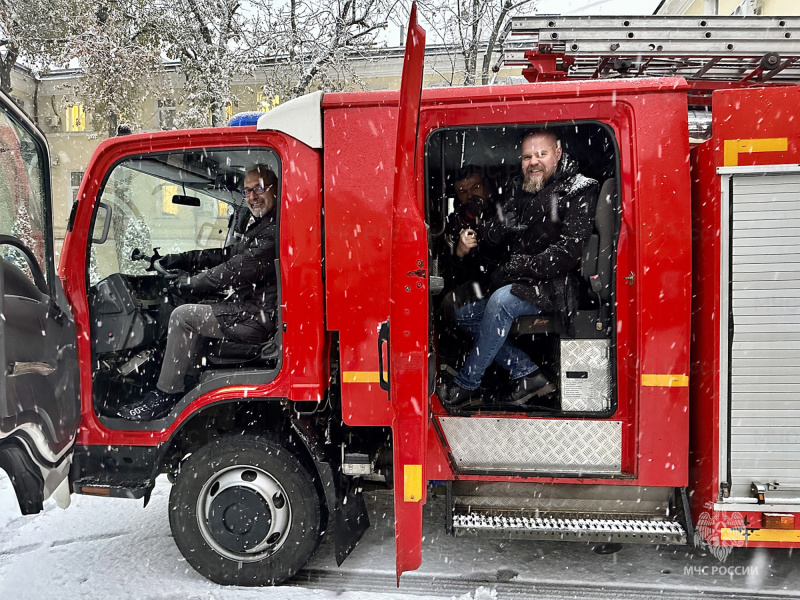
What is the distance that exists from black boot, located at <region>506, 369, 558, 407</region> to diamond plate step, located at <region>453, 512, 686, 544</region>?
2.03 ft

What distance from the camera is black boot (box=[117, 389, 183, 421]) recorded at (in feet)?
10.4

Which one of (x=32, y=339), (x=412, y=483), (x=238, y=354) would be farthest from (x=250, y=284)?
(x=412, y=483)

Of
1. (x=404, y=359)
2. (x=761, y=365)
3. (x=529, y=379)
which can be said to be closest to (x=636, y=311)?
(x=761, y=365)

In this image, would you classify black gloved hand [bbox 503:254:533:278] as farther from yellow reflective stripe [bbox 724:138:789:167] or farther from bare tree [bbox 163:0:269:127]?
bare tree [bbox 163:0:269:127]

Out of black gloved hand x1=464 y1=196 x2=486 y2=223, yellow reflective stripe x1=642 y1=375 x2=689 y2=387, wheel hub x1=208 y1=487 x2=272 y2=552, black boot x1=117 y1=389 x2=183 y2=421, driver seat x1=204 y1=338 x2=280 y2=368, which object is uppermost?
black gloved hand x1=464 y1=196 x2=486 y2=223

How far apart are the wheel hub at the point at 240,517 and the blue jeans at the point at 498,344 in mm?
1202

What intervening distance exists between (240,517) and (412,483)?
3.69 ft

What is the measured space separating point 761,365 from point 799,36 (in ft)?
5.61

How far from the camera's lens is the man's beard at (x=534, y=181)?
10.3ft

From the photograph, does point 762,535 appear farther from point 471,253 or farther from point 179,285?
point 179,285

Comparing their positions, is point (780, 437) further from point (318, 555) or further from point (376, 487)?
point (318, 555)

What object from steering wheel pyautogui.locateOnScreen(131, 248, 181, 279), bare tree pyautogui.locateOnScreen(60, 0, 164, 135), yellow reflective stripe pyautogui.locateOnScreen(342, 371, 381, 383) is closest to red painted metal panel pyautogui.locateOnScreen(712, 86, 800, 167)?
yellow reflective stripe pyautogui.locateOnScreen(342, 371, 381, 383)

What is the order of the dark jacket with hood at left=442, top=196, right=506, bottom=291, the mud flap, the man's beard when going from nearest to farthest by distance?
the mud flap → the man's beard → the dark jacket with hood at left=442, top=196, right=506, bottom=291

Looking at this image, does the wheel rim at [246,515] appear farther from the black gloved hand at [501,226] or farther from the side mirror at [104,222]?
the black gloved hand at [501,226]
